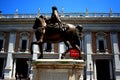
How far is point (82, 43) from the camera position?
110 feet

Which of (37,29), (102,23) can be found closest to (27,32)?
(102,23)

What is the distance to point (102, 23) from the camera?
33500mm

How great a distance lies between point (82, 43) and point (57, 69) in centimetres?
2677

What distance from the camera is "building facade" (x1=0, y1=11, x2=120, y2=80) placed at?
106 feet

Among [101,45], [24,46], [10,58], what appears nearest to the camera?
[10,58]

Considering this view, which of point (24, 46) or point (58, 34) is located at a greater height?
point (24, 46)

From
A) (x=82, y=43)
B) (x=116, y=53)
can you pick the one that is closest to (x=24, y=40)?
(x=82, y=43)

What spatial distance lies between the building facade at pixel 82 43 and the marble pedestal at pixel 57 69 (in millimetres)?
24796

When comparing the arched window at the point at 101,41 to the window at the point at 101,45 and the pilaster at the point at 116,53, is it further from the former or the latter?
the pilaster at the point at 116,53

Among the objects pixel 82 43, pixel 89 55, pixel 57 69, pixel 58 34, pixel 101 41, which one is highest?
pixel 101 41

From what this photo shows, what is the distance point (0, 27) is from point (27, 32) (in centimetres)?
467

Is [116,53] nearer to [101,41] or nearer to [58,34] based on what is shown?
[101,41]

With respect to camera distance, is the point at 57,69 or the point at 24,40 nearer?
the point at 57,69

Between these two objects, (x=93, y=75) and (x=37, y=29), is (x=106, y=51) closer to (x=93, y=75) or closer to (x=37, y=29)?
(x=93, y=75)
